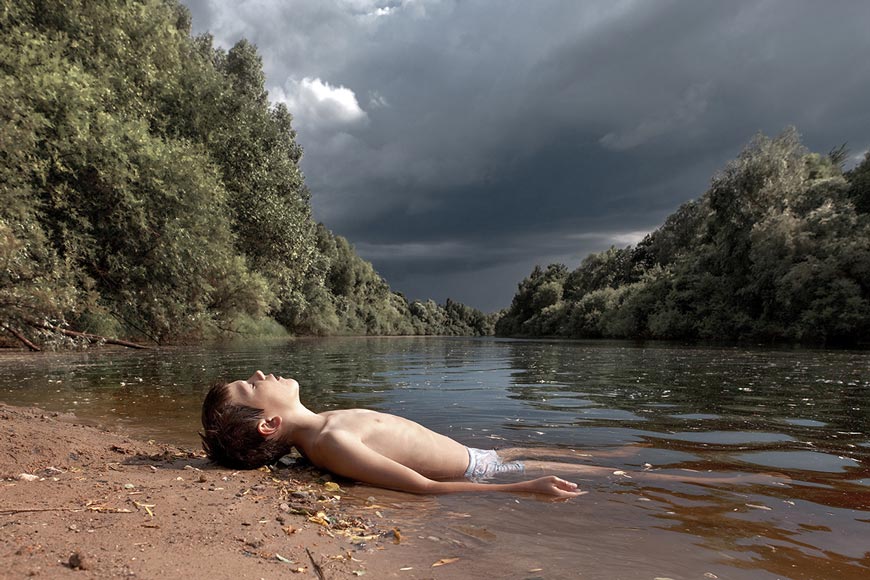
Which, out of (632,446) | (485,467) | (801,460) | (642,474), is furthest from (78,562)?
(801,460)

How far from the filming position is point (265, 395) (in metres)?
4.57

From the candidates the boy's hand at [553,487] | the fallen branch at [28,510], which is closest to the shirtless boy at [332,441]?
the boy's hand at [553,487]

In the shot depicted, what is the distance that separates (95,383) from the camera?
10.5m

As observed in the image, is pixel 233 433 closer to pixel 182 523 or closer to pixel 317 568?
pixel 182 523

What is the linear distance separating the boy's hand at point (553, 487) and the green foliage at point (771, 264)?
33770 millimetres

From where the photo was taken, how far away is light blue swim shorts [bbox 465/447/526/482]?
4.69 metres

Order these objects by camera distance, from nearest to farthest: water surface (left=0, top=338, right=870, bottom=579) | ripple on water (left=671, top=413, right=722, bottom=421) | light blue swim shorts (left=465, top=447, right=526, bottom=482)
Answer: water surface (left=0, top=338, right=870, bottom=579), light blue swim shorts (left=465, top=447, right=526, bottom=482), ripple on water (left=671, top=413, right=722, bottom=421)

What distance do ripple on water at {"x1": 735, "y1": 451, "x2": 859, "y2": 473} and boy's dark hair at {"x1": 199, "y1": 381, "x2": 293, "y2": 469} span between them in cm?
459

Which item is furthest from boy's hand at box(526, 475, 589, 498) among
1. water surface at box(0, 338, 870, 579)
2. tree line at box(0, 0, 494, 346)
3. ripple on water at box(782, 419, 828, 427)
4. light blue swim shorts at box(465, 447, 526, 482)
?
tree line at box(0, 0, 494, 346)

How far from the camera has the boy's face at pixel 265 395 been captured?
453 cm

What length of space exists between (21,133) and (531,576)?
47.7 ft

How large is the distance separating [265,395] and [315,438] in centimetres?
60

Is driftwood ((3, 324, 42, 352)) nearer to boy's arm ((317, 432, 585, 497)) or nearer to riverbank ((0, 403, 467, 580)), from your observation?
riverbank ((0, 403, 467, 580))

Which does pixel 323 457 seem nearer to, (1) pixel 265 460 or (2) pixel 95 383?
(1) pixel 265 460
